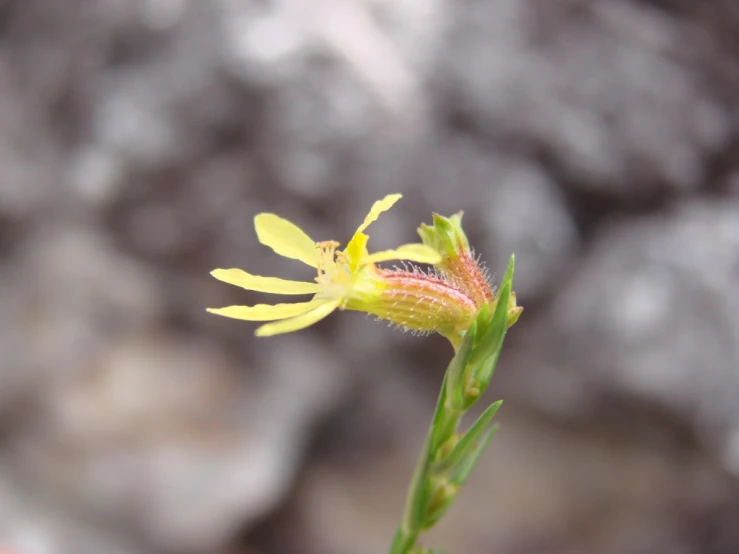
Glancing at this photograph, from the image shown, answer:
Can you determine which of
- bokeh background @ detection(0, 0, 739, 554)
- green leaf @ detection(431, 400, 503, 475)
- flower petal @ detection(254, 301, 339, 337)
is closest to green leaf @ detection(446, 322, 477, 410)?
green leaf @ detection(431, 400, 503, 475)

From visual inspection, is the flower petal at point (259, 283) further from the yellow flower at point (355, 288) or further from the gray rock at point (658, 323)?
the gray rock at point (658, 323)

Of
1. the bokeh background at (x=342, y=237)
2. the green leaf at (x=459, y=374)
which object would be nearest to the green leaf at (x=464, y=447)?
the green leaf at (x=459, y=374)

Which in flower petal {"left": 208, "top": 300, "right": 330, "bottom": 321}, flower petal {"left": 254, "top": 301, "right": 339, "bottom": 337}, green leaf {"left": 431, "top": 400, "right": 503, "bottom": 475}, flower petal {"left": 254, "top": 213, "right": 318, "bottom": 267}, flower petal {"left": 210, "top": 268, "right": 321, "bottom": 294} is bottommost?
green leaf {"left": 431, "top": 400, "right": 503, "bottom": 475}

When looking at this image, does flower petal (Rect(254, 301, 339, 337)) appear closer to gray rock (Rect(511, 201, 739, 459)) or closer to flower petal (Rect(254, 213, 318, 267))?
flower petal (Rect(254, 213, 318, 267))

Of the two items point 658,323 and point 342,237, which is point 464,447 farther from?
point 658,323

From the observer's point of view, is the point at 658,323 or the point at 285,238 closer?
the point at 285,238

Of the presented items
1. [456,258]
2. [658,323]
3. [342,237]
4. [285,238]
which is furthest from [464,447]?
[658,323]

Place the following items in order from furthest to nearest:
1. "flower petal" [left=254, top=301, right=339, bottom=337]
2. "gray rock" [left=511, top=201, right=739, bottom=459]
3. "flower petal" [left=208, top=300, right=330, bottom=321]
Result: "gray rock" [left=511, top=201, right=739, bottom=459] < "flower petal" [left=208, top=300, right=330, bottom=321] < "flower petal" [left=254, top=301, right=339, bottom=337]
